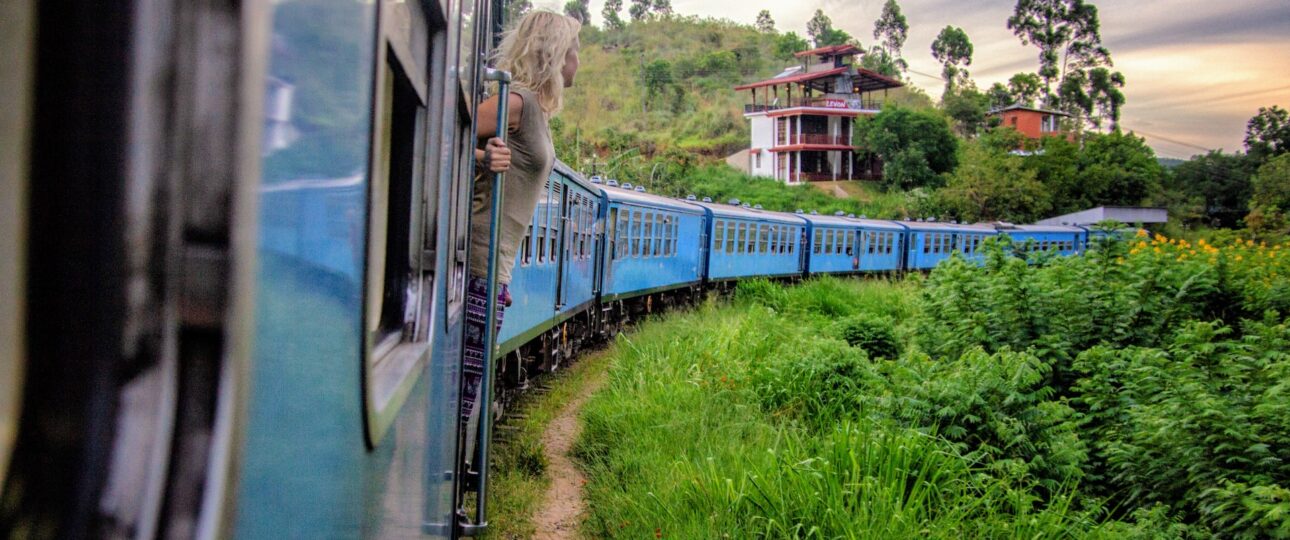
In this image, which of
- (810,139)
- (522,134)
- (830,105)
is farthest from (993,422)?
(830,105)

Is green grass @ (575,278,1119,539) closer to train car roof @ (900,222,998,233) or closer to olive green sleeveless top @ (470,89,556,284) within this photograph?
olive green sleeveless top @ (470,89,556,284)

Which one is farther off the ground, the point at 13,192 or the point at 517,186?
the point at 517,186

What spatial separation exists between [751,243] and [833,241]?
4.81 m

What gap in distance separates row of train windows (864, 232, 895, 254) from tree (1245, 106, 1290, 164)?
1467 inches

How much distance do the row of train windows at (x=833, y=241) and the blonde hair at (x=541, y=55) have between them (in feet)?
69.1

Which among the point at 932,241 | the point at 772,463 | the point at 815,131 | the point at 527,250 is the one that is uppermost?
the point at 815,131

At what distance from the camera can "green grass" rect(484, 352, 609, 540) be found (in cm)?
542

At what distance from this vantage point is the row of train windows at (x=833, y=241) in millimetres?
23884

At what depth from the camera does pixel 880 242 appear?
88.1 feet

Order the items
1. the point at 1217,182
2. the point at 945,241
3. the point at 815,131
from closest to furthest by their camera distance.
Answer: the point at 945,241
the point at 815,131
the point at 1217,182

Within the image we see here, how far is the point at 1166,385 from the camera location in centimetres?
593

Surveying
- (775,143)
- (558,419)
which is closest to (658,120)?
(775,143)

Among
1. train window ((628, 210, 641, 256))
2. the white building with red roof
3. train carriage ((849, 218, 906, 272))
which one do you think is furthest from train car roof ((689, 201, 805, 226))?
the white building with red roof

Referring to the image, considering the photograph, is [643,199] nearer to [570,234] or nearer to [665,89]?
[570,234]
